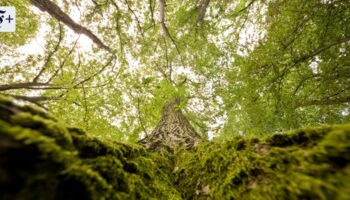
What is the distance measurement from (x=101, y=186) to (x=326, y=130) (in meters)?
1.22

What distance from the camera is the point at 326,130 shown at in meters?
1.10

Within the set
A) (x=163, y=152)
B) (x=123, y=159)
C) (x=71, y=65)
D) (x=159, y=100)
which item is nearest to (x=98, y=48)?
(x=71, y=65)

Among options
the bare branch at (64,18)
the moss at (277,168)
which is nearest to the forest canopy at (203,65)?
the bare branch at (64,18)

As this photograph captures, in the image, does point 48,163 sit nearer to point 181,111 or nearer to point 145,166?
point 145,166

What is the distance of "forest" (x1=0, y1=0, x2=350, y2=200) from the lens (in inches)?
30.1

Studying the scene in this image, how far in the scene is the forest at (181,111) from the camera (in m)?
0.76

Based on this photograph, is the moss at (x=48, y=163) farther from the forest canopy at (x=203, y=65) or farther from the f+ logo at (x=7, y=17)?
the f+ logo at (x=7, y=17)

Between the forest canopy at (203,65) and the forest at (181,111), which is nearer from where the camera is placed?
the forest at (181,111)

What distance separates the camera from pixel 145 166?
5.32 ft

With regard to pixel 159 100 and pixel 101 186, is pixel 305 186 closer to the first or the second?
pixel 101 186

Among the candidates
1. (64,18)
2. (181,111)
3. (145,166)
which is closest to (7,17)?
(64,18)

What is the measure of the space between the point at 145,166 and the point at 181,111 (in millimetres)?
4848

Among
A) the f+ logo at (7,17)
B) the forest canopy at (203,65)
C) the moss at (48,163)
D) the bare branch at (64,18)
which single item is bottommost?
the moss at (48,163)

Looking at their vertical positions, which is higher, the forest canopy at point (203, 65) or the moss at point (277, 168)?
the forest canopy at point (203, 65)
